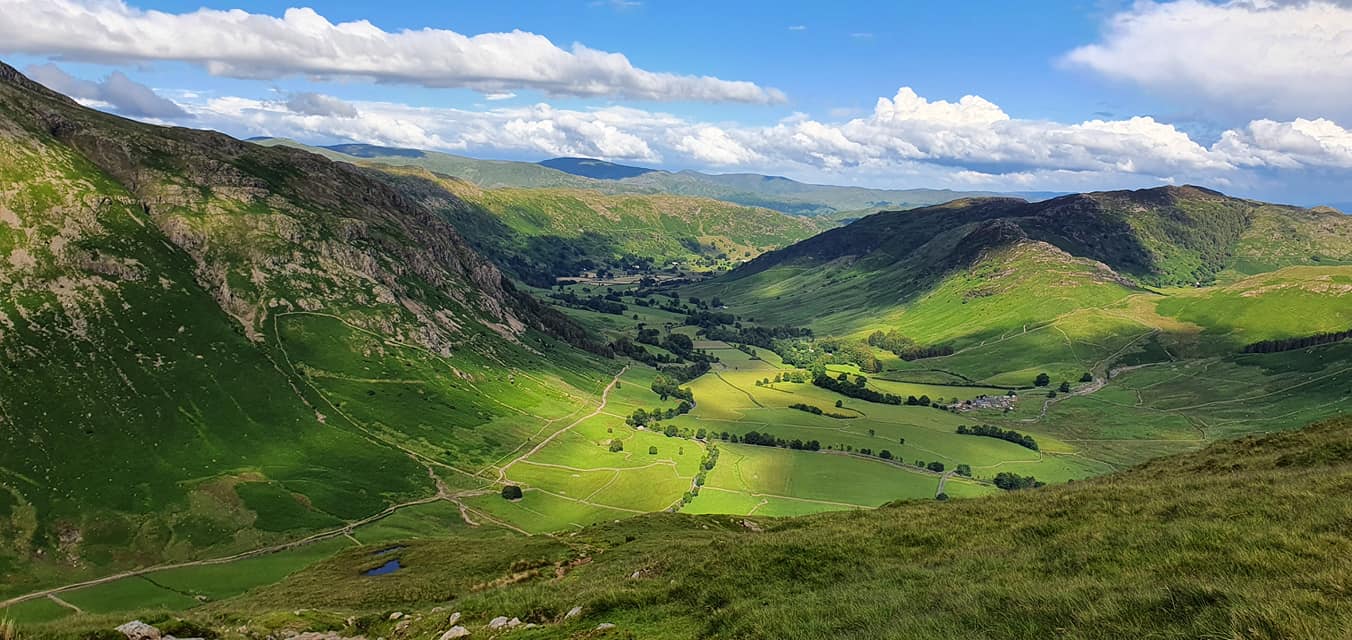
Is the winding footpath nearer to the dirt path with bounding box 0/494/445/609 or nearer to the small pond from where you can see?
the dirt path with bounding box 0/494/445/609

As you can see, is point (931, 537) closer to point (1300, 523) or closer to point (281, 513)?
point (1300, 523)

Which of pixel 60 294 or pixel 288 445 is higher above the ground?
pixel 60 294

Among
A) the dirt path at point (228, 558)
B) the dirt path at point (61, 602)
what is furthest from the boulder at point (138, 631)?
the dirt path at point (61, 602)

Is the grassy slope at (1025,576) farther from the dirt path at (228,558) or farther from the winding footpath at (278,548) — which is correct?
the winding footpath at (278,548)

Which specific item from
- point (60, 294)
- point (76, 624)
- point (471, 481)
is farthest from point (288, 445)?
point (76, 624)

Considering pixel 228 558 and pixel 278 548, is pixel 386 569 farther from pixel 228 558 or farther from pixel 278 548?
pixel 278 548

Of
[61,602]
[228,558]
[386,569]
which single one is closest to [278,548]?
[228,558]
